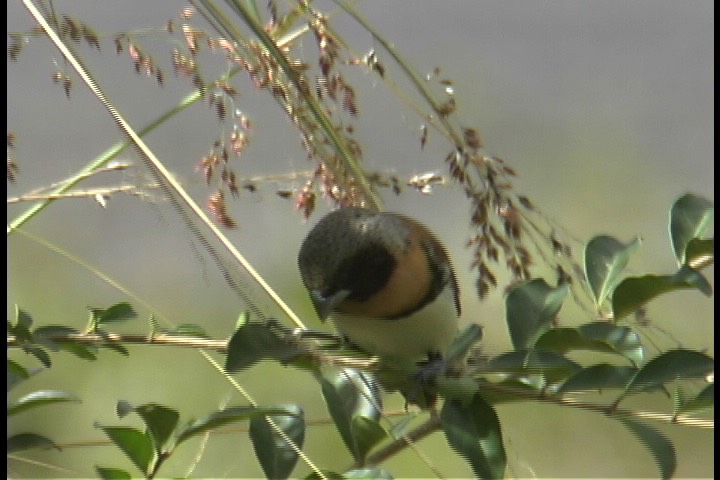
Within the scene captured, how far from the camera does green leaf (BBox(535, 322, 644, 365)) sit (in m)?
0.82

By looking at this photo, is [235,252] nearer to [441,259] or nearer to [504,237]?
[504,237]

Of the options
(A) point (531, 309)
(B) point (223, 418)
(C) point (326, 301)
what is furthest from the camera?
(C) point (326, 301)

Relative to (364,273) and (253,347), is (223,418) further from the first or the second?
(364,273)

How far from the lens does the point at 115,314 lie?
0.90m

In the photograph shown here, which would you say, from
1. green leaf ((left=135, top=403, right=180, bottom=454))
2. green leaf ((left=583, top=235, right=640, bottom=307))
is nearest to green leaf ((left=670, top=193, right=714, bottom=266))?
green leaf ((left=583, top=235, right=640, bottom=307))

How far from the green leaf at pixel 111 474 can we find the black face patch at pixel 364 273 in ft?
1.63

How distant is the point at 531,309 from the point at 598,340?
0.07 meters

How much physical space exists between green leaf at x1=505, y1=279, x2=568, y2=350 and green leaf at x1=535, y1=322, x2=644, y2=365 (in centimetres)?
3

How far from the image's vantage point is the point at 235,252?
0.93 meters

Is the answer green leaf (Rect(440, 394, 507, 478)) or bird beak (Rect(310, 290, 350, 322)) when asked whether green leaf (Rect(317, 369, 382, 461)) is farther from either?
bird beak (Rect(310, 290, 350, 322))

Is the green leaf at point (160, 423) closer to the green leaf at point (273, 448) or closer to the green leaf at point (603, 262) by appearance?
the green leaf at point (273, 448)

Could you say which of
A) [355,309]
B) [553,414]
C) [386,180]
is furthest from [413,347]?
[553,414]

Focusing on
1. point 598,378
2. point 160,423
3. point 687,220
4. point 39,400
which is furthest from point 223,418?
point 687,220

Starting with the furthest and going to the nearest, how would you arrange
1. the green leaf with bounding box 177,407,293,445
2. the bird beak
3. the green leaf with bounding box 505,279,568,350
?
the bird beak
the green leaf with bounding box 505,279,568,350
the green leaf with bounding box 177,407,293,445
